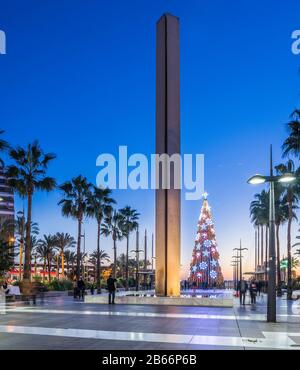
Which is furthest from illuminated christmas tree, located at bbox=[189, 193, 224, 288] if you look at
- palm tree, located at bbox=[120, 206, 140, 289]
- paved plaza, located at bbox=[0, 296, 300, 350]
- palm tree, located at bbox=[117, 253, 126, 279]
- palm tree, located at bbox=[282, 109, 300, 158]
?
palm tree, located at bbox=[117, 253, 126, 279]

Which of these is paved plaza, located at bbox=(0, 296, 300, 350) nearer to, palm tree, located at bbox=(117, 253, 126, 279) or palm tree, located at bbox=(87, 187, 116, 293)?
palm tree, located at bbox=(87, 187, 116, 293)

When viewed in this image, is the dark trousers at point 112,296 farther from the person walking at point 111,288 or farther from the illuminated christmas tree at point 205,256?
the illuminated christmas tree at point 205,256

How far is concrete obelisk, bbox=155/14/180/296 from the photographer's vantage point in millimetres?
31812

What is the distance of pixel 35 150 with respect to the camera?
41.2 m

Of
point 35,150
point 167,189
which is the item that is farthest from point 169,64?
point 35,150

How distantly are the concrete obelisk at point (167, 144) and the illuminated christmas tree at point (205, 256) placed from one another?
1460 inches

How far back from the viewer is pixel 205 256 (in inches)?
2736

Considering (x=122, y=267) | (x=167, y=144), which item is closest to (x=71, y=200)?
(x=167, y=144)

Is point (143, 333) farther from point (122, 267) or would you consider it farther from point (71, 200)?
point (122, 267)

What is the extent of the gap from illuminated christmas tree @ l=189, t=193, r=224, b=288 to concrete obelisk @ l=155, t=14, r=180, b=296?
37.1m

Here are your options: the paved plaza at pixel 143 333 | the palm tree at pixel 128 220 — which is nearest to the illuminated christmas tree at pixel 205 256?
the palm tree at pixel 128 220

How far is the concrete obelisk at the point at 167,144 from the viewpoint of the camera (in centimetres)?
3181

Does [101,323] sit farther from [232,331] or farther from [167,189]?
[167,189]
